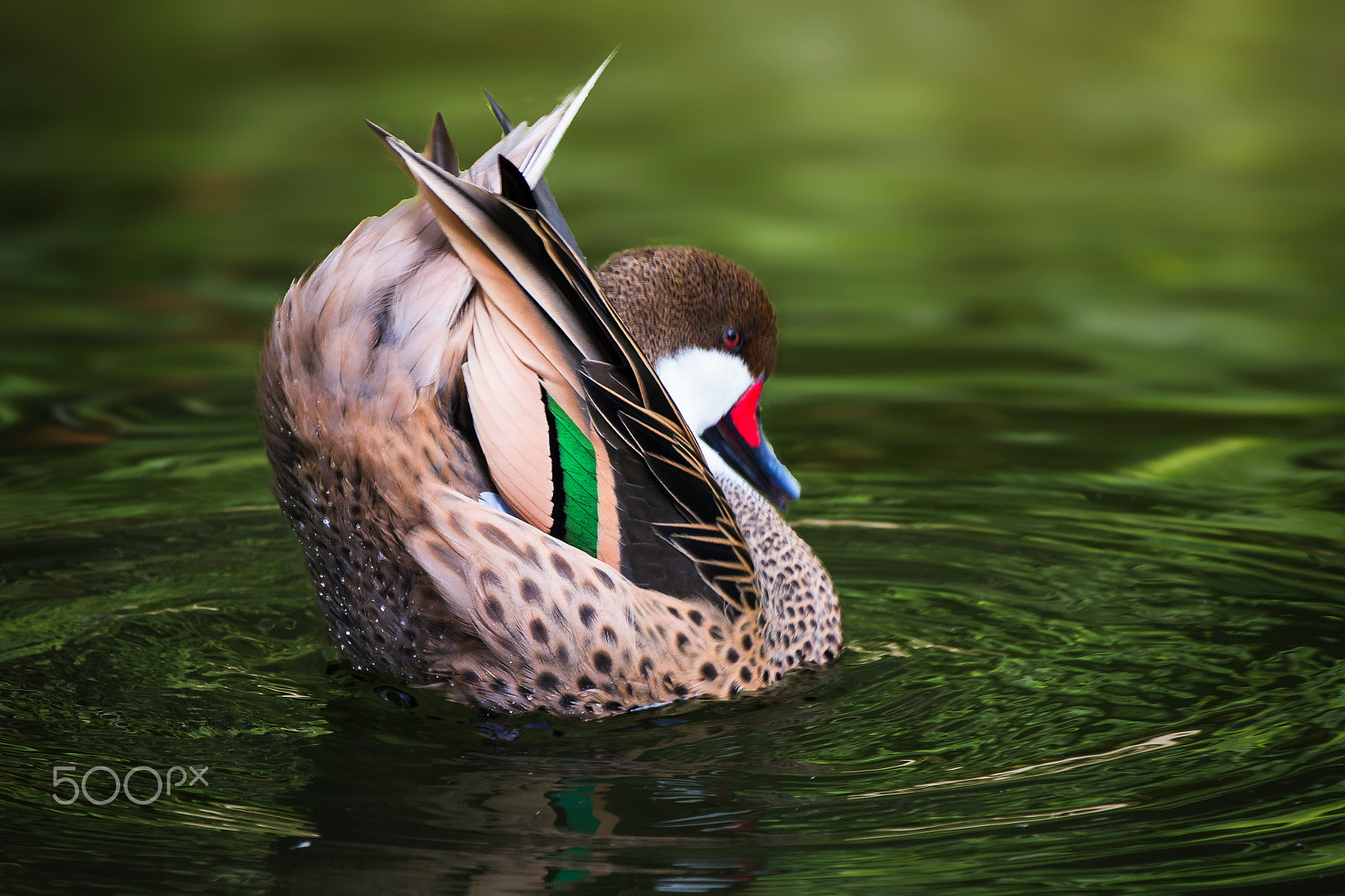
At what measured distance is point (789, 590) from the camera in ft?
14.3

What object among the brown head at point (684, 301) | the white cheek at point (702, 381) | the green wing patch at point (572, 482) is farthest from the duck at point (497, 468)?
the white cheek at point (702, 381)

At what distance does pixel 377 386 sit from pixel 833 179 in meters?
8.16

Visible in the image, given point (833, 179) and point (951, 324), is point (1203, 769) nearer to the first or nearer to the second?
point (951, 324)

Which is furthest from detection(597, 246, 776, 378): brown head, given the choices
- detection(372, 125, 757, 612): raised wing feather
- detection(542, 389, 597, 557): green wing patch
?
detection(542, 389, 597, 557): green wing patch

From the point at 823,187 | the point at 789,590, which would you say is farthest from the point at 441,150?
the point at 823,187

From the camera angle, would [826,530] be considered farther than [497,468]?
Yes

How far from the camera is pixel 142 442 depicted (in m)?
6.09

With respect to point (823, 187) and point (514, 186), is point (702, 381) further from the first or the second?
point (823, 187)

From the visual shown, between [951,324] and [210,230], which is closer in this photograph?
[951,324]

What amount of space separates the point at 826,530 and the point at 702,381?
1095 millimetres

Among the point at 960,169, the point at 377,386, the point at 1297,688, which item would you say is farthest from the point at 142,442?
the point at 960,169

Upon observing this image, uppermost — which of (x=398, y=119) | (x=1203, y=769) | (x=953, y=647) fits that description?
(x=398, y=119)
